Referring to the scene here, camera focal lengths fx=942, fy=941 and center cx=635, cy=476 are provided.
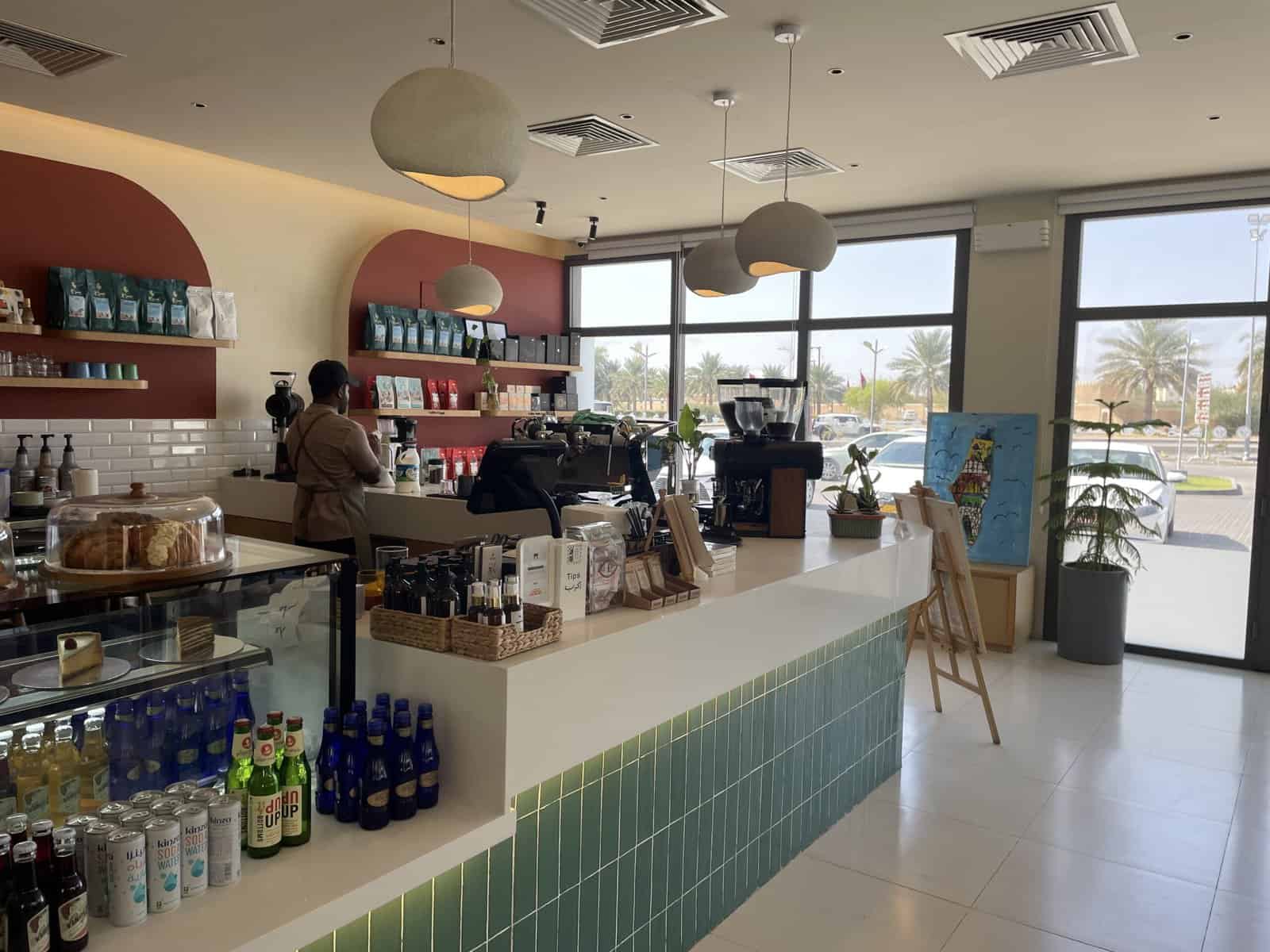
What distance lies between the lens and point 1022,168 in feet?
18.9

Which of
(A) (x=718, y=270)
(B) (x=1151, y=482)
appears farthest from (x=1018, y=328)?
(A) (x=718, y=270)

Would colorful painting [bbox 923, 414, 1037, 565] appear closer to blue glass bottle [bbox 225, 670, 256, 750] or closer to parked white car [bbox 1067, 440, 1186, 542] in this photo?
parked white car [bbox 1067, 440, 1186, 542]

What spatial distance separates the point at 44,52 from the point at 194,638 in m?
3.56

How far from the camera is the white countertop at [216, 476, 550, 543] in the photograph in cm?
441

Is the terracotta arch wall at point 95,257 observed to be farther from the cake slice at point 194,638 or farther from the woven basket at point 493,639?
the woven basket at point 493,639

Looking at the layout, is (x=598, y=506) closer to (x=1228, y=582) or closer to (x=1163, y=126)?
(x=1163, y=126)

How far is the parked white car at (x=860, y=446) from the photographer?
7336 millimetres

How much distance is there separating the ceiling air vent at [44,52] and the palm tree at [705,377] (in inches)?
201

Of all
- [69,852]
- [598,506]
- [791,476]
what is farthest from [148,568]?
[791,476]

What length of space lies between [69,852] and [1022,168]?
19.6ft

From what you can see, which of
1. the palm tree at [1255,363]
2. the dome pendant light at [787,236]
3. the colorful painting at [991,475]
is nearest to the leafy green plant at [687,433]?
the dome pendant light at [787,236]

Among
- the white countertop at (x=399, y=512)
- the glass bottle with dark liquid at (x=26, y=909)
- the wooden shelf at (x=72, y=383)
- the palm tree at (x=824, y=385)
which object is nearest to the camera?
the glass bottle with dark liquid at (x=26, y=909)

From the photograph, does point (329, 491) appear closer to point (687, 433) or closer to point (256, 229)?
point (687, 433)

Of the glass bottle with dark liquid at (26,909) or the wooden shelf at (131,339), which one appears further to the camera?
the wooden shelf at (131,339)
